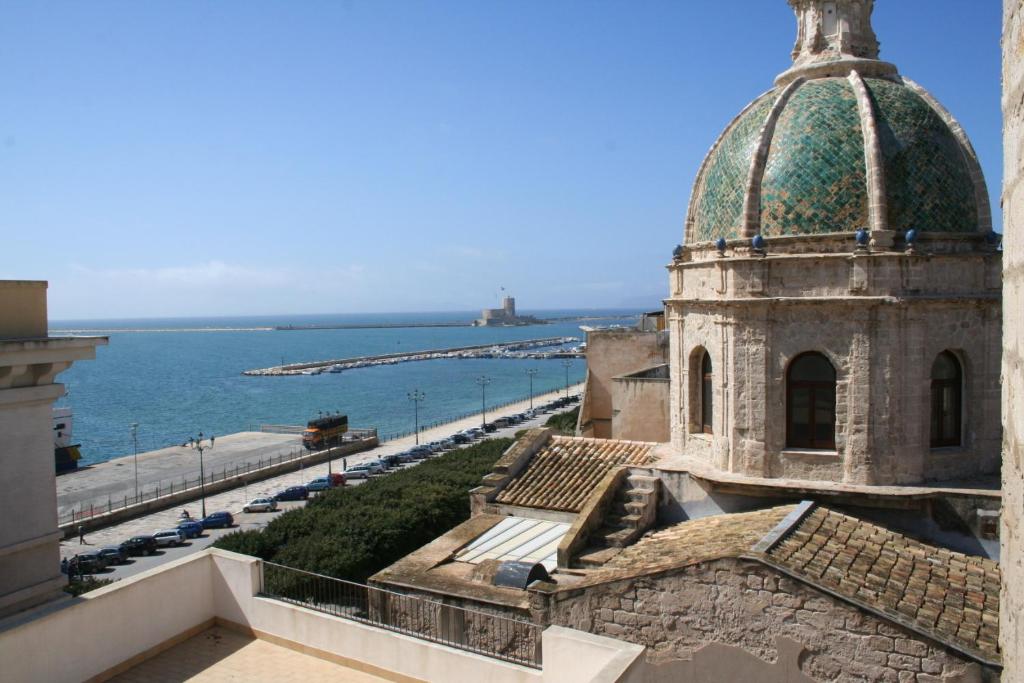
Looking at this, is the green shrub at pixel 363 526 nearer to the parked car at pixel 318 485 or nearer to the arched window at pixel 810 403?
the arched window at pixel 810 403

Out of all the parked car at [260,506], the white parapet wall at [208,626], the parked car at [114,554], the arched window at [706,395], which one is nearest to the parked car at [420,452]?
the parked car at [260,506]

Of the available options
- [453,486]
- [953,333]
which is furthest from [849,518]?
[453,486]

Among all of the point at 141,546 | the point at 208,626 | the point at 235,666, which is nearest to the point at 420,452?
the point at 141,546

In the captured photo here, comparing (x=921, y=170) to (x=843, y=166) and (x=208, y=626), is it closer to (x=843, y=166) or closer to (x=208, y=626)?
(x=843, y=166)

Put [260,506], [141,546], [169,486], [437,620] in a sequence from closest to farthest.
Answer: [437,620]
[141,546]
[260,506]
[169,486]

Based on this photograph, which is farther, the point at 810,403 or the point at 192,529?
the point at 192,529

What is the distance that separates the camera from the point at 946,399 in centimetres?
1235

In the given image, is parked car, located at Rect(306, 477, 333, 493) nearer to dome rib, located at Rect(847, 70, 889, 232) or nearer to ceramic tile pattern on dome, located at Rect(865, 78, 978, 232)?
dome rib, located at Rect(847, 70, 889, 232)

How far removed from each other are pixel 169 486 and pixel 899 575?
44.9m

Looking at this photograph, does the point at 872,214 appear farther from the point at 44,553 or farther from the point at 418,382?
the point at 418,382

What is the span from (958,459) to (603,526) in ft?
18.9

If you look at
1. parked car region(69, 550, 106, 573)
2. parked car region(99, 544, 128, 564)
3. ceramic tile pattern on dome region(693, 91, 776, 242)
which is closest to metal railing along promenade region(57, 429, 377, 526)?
parked car region(99, 544, 128, 564)

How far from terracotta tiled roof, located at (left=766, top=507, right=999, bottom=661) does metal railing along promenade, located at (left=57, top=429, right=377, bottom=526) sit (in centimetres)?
3374

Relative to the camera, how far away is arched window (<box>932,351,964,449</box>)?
12.2 metres
